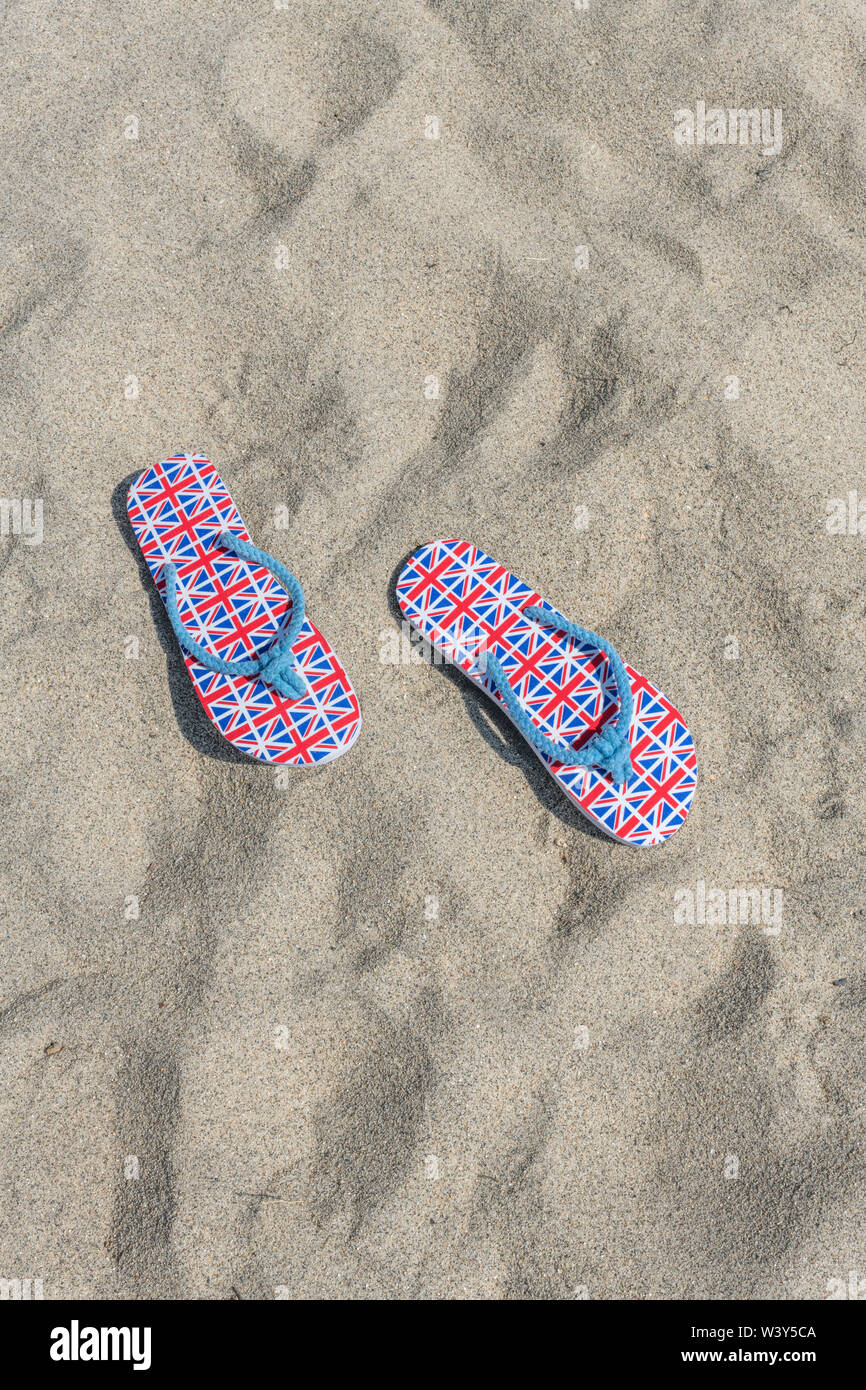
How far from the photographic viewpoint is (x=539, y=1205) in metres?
1.81

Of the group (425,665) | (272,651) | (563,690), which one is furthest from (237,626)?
(563,690)

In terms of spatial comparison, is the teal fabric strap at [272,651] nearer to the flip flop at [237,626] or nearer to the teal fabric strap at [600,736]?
the flip flop at [237,626]

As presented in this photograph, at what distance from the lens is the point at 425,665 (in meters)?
2.11

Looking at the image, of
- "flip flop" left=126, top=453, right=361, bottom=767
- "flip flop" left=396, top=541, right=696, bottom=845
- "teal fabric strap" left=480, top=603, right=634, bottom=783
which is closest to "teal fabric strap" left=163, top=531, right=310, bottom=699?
"flip flop" left=126, top=453, right=361, bottom=767

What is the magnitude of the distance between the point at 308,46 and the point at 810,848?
2273 mm

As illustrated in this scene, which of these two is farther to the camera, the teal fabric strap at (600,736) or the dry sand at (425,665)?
the teal fabric strap at (600,736)

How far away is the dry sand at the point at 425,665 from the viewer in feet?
5.99

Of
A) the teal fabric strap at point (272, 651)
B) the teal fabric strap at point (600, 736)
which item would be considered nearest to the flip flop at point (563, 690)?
the teal fabric strap at point (600, 736)

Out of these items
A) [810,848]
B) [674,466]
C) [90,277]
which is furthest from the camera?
[90,277]

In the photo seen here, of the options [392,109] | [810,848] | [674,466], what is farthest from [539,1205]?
[392,109]

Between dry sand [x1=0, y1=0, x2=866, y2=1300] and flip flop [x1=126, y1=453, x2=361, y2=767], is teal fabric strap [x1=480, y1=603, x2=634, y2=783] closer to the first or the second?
dry sand [x1=0, y1=0, x2=866, y2=1300]

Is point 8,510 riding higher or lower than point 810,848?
higher

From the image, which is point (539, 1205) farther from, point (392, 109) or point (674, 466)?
point (392, 109)
